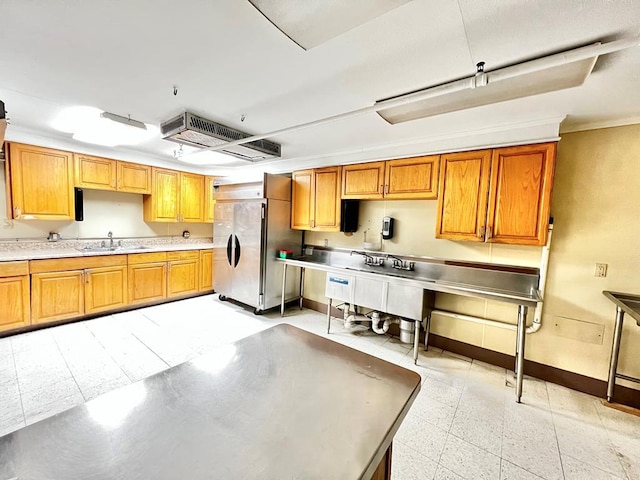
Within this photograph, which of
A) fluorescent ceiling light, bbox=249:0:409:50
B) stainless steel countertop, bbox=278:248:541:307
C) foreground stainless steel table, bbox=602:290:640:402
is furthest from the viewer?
stainless steel countertop, bbox=278:248:541:307

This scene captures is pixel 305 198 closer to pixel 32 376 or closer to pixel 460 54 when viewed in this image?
pixel 460 54

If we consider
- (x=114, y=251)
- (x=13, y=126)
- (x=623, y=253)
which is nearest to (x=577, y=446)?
(x=623, y=253)

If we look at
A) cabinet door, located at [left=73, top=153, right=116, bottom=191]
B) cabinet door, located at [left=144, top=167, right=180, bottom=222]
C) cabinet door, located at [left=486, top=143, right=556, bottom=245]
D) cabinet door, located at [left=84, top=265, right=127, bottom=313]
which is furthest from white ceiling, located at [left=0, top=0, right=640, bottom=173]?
cabinet door, located at [left=84, top=265, right=127, bottom=313]

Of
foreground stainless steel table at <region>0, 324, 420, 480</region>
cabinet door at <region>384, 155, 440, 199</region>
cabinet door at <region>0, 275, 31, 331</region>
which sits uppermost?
cabinet door at <region>384, 155, 440, 199</region>

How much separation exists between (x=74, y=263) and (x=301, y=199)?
3.18 metres

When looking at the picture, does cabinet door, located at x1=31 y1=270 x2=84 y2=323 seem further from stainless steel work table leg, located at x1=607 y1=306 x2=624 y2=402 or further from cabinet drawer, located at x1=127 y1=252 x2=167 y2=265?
stainless steel work table leg, located at x1=607 y1=306 x2=624 y2=402

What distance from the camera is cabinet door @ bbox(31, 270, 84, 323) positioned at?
3316mm

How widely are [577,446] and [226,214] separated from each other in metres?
4.71

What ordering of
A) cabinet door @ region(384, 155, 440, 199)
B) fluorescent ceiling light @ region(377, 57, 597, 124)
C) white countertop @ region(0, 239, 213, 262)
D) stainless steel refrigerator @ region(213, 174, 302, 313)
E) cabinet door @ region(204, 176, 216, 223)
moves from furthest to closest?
cabinet door @ region(204, 176, 216, 223) < stainless steel refrigerator @ region(213, 174, 302, 313) < white countertop @ region(0, 239, 213, 262) < cabinet door @ region(384, 155, 440, 199) < fluorescent ceiling light @ region(377, 57, 597, 124)

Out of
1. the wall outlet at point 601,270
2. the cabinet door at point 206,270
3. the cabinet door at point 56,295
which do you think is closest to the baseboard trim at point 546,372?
the wall outlet at point 601,270

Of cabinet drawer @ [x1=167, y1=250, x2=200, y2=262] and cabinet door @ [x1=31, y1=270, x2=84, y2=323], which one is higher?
cabinet drawer @ [x1=167, y1=250, x2=200, y2=262]

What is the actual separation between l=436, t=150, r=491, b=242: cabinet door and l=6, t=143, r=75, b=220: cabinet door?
191 inches

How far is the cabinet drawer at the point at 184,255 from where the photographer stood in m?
4.56

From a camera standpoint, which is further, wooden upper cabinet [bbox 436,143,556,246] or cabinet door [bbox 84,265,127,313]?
cabinet door [bbox 84,265,127,313]
